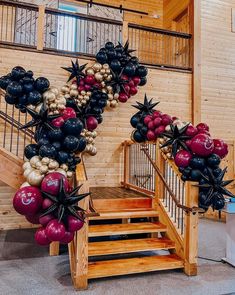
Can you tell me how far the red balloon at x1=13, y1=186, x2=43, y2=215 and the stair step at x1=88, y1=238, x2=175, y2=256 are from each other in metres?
0.92

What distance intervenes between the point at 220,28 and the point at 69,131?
228 inches

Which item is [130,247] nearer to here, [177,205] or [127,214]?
[127,214]

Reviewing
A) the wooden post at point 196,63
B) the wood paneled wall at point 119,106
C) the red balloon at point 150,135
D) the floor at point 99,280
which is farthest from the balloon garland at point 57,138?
the wooden post at point 196,63

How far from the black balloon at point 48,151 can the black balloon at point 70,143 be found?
0.48 ft

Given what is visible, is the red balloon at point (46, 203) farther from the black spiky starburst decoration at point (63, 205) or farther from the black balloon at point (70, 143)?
the black balloon at point (70, 143)

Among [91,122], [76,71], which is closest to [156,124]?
[91,122]

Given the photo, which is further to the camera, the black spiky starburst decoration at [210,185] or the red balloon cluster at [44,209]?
the black spiky starburst decoration at [210,185]

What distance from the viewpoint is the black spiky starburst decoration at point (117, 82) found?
532cm

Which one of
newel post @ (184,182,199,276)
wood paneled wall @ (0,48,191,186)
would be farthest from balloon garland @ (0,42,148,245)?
newel post @ (184,182,199,276)

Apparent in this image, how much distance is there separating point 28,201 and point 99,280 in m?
1.26

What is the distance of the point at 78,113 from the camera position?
4941 millimetres

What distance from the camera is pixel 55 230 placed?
2625mm

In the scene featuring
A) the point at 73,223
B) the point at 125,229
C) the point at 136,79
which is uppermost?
the point at 136,79

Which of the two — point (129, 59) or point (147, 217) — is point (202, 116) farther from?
point (147, 217)
